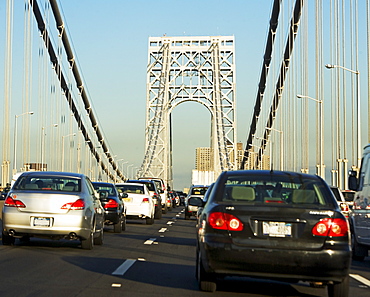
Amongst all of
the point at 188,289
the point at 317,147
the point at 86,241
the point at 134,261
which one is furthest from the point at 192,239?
the point at 317,147

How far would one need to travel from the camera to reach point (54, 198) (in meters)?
14.4

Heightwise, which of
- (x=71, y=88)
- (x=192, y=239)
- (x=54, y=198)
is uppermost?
(x=71, y=88)

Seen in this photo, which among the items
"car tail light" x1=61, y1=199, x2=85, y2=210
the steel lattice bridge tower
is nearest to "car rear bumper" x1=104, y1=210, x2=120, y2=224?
"car tail light" x1=61, y1=199, x2=85, y2=210

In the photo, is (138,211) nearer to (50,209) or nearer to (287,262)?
(50,209)

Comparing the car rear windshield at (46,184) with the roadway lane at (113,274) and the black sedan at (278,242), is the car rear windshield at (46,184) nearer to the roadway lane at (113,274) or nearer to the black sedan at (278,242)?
the roadway lane at (113,274)

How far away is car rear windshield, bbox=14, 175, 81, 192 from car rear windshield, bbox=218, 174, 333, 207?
6254 millimetres

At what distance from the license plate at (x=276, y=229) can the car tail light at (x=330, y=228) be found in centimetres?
27

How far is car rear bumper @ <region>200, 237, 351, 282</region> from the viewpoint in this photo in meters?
8.41

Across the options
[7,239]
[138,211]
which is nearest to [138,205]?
[138,211]

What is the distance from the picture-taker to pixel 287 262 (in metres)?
8.41

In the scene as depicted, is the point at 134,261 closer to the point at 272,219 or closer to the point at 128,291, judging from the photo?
the point at 128,291

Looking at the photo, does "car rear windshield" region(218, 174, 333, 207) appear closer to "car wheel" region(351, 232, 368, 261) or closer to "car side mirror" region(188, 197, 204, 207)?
"car side mirror" region(188, 197, 204, 207)

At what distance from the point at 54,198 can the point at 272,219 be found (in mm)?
6705

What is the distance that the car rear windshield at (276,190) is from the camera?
899 centimetres
